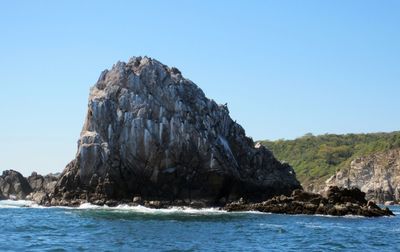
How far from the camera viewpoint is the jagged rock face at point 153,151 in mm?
93250

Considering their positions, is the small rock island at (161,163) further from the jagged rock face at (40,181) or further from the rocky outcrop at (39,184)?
the jagged rock face at (40,181)

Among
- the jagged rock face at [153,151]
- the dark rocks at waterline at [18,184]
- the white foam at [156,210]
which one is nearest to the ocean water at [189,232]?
the white foam at [156,210]

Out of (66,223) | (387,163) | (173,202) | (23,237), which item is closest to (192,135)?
(173,202)

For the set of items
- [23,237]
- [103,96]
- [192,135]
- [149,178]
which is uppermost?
[103,96]

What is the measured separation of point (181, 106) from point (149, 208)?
1849cm

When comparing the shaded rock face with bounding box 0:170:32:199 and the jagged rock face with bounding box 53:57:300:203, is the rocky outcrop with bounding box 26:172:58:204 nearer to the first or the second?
the shaded rock face with bounding box 0:170:32:199

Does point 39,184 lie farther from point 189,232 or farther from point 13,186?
point 189,232

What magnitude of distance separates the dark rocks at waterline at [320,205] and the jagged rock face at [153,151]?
23.7 feet

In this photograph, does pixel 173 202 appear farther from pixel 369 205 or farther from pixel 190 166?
pixel 369 205

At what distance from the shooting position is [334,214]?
8381 centimetres

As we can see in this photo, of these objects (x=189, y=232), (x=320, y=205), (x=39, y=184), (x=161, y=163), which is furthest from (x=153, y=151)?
(x=39, y=184)

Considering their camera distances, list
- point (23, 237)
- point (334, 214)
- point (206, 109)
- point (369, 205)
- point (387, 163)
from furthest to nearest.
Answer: point (387, 163), point (206, 109), point (369, 205), point (334, 214), point (23, 237)

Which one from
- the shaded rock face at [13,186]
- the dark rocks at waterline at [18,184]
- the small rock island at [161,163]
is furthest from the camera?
the shaded rock face at [13,186]

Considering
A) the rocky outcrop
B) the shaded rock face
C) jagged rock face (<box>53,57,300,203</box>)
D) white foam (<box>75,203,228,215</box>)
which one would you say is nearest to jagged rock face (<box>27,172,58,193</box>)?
the rocky outcrop
